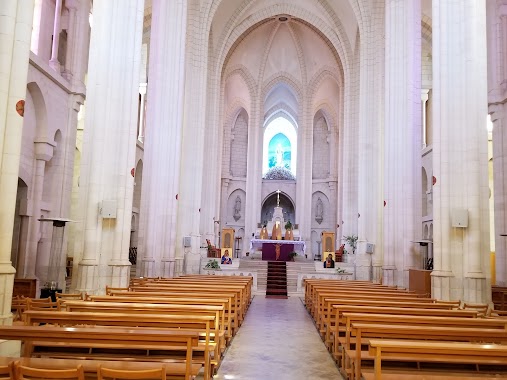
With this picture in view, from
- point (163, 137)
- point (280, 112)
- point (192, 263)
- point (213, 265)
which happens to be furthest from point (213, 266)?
point (280, 112)

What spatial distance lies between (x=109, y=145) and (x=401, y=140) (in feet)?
36.4

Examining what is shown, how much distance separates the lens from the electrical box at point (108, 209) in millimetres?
12008

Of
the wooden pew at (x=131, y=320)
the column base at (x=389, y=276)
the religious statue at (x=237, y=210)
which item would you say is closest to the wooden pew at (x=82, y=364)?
the wooden pew at (x=131, y=320)

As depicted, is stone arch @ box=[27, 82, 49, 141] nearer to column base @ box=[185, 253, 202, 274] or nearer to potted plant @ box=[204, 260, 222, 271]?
column base @ box=[185, 253, 202, 274]

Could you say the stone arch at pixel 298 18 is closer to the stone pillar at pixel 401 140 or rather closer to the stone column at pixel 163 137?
the stone pillar at pixel 401 140

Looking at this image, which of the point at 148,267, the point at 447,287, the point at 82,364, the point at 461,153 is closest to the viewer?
the point at 82,364

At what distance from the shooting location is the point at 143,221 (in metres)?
20.2

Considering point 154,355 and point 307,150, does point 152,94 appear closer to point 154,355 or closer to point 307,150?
point 154,355

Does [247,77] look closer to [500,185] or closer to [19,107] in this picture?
[500,185]

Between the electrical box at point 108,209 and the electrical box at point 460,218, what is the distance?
7855 millimetres

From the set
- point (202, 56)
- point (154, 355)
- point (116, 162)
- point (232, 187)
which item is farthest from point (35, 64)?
point (232, 187)

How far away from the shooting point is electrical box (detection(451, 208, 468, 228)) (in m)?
11.3

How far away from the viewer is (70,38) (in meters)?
19.6

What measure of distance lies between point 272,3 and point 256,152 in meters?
11.9
